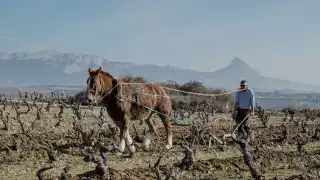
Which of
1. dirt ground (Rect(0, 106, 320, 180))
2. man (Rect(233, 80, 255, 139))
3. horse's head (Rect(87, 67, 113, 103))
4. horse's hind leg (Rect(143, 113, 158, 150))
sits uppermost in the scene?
horse's head (Rect(87, 67, 113, 103))

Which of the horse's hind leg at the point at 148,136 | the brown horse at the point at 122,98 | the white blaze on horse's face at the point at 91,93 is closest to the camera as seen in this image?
the white blaze on horse's face at the point at 91,93

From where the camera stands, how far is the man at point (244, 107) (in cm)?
1242

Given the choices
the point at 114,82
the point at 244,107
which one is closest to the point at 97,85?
the point at 114,82

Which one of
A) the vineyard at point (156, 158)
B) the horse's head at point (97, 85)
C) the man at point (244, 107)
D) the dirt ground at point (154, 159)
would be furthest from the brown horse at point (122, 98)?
the man at point (244, 107)

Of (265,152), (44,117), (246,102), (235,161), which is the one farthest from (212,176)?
(44,117)

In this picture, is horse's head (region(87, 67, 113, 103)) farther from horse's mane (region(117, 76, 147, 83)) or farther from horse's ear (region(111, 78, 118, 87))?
horse's mane (region(117, 76, 147, 83))

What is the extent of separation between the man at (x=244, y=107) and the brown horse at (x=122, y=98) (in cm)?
197

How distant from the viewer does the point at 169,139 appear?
1294cm

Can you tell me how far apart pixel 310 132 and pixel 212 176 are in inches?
350

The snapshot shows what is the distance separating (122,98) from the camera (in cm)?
1155

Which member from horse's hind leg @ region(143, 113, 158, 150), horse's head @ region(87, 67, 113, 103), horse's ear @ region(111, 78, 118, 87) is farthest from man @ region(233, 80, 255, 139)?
horse's head @ region(87, 67, 113, 103)

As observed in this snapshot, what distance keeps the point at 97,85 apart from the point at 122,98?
0.71 m

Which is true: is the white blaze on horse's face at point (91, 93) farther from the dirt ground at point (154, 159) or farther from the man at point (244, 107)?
the man at point (244, 107)

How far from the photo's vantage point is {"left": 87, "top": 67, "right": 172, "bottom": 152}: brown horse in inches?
444
